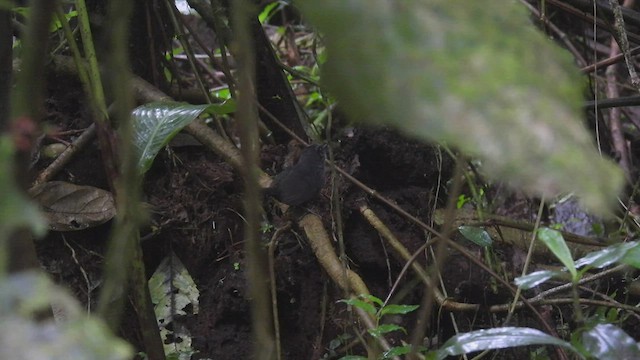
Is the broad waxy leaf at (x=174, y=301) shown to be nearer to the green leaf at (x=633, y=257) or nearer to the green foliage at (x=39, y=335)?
the green leaf at (x=633, y=257)

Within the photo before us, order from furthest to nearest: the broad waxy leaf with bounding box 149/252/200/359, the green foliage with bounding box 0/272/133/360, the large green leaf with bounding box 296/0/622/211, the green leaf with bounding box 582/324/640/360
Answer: the broad waxy leaf with bounding box 149/252/200/359 → the green leaf with bounding box 582/324/640/360 → the large green leaf with bounding box 296/0/622/211 → the green foliage with bounding box 0/272/133/360

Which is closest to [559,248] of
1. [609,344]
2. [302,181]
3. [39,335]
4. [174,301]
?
[609,344]

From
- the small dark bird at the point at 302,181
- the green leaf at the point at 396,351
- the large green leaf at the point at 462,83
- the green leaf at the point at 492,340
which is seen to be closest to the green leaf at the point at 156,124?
the small dark bird at the point at 302,181

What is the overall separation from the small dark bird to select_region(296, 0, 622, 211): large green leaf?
4.00ft

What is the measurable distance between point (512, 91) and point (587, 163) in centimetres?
12

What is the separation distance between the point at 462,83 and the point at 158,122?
3.89 ft

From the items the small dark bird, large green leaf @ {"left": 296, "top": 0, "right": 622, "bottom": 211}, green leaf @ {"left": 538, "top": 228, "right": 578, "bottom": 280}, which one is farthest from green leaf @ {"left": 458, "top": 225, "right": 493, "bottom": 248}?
large green leaf @ {"left": 296, "top": 0, "right": 622, "bottom": 211}

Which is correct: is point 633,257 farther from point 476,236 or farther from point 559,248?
point 476,236

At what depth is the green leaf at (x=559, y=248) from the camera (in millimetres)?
1154

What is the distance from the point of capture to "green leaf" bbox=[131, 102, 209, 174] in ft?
5.55

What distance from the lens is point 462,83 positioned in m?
0.74

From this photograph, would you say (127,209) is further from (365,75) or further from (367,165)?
(367,165)

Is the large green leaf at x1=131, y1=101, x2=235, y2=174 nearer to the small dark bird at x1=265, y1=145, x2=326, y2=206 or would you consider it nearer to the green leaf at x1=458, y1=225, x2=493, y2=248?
the small dark bird at x1=265, y1=145, x2=326, y2=206

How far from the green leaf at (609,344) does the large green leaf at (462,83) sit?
1.22ft
